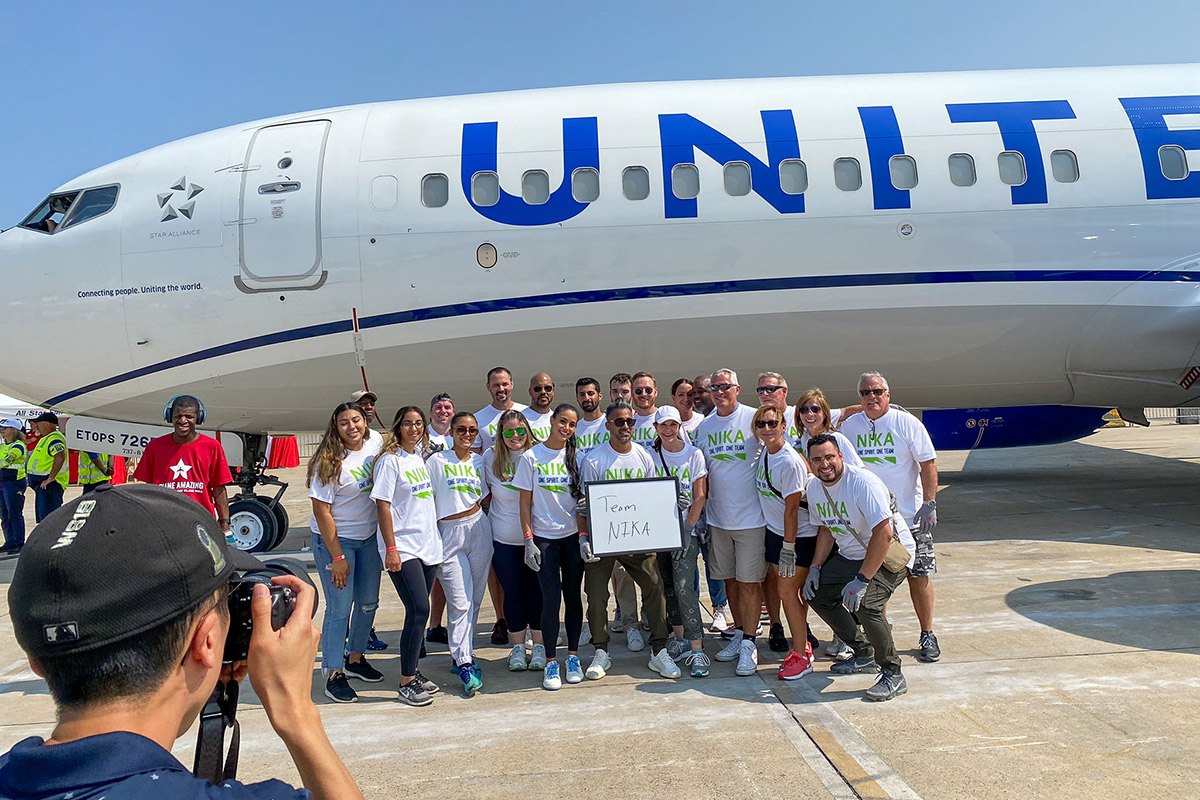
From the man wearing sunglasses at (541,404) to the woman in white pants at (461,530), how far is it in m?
0.81

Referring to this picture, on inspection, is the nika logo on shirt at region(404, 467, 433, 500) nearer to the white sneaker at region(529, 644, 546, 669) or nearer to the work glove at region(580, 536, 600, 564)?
the work glove at region(580, 536, 600, 564)

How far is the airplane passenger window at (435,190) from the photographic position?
27.5ft

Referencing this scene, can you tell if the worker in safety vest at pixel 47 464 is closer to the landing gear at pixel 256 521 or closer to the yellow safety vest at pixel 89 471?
the yellow safety vest at pixel 89 471

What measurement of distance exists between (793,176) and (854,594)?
522 cm

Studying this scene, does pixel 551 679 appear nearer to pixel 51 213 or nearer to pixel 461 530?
pixel 461 530

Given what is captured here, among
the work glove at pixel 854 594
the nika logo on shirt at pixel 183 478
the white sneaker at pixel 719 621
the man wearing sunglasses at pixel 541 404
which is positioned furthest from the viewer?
the man wearing sunglasses at pixel 541 404

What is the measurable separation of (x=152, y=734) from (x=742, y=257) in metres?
7.76

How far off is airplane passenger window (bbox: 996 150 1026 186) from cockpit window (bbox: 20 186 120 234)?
9.20 meters

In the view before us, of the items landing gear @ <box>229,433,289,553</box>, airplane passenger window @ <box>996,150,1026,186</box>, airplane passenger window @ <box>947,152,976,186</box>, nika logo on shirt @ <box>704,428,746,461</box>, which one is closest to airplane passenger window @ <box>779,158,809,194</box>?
airplane passenger window @ <box>947,152,976,186</box>

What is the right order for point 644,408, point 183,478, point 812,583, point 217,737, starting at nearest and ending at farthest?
point 217,737
point 812,583
point 183,478
point 644,408

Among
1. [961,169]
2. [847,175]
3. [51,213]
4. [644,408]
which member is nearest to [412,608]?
[644,408]

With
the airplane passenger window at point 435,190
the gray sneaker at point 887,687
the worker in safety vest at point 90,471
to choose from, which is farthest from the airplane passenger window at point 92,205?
the gray sneaker at point 887,687

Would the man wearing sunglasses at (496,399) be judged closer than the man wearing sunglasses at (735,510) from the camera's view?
No

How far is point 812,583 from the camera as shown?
16.1ft
